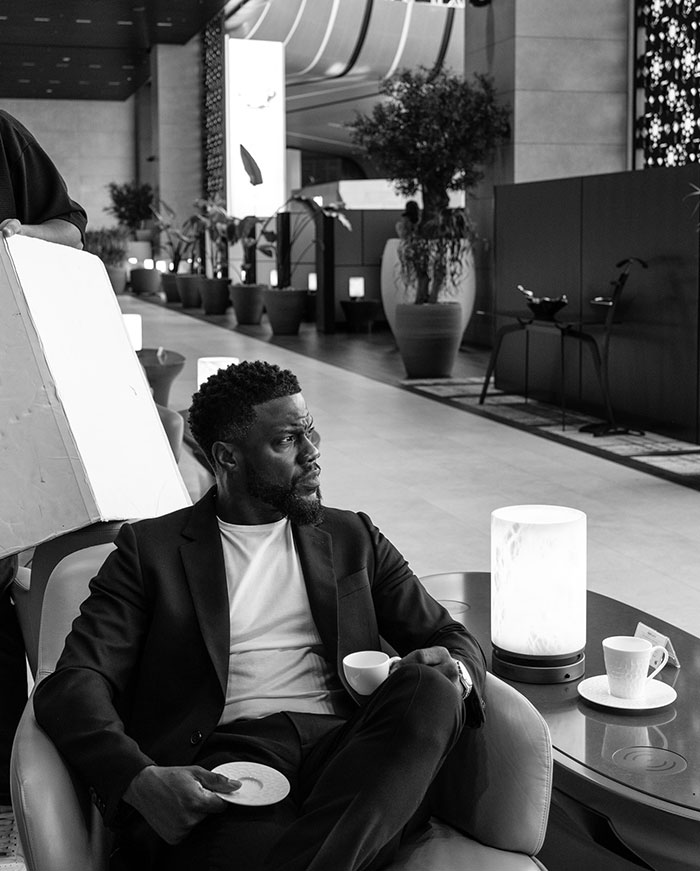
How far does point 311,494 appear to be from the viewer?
6.90 feet

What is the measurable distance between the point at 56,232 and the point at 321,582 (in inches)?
43.3

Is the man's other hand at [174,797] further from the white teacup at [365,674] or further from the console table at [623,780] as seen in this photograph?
the console table at [623,780]

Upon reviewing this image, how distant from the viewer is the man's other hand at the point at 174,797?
5.67 feet

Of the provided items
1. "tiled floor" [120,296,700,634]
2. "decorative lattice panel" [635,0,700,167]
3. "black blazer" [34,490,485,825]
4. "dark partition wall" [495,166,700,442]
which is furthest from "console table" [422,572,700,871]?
"decorative lattice panel" [635,0,700,167]

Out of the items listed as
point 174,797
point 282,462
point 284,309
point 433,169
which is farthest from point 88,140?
point 174,797

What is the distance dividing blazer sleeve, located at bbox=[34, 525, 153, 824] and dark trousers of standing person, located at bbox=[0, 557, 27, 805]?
614mm

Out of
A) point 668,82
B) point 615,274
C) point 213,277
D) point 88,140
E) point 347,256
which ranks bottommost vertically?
point 615,274

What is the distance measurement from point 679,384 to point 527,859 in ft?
20.6

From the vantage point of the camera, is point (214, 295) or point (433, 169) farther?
point (214, 295)

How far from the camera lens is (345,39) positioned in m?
31.6

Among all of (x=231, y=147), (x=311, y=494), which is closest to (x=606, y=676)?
(x=311, y=494)

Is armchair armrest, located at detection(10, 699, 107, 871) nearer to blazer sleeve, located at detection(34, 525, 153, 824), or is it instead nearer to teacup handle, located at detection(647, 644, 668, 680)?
blazer sleeve, located at detection(34, 525, 153, 824)

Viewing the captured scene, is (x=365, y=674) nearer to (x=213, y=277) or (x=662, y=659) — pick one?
(x=662, y=659)

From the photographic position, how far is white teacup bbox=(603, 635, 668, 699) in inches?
88.5
